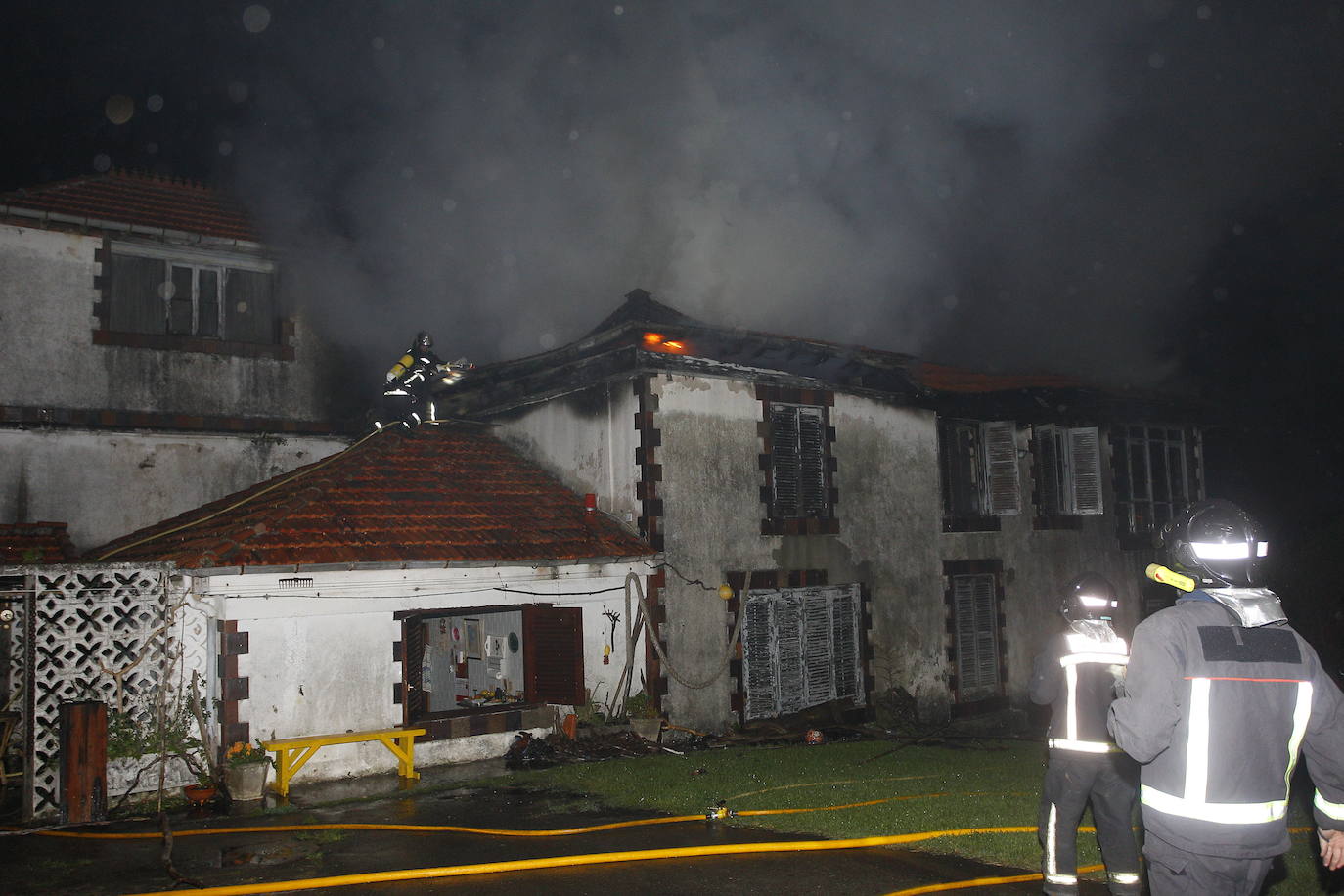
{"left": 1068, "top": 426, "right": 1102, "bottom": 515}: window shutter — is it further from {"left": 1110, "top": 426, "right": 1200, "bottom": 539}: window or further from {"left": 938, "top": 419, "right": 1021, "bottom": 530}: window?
{"left": 1110, "top": 426, "right": 1200, "bottom": 539}: window

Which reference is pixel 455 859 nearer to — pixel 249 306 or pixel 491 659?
pixel 491 659

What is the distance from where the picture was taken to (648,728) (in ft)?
37.4

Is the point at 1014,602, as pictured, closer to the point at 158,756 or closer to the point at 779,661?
the point at 779,661

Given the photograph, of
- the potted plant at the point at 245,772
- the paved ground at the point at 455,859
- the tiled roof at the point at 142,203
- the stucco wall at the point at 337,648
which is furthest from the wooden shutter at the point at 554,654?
the tiled roof at the point at 142,203

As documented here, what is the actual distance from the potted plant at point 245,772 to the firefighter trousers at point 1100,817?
7188 millimetres

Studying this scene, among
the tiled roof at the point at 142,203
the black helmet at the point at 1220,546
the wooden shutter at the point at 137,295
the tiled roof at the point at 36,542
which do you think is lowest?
the black helmet at the point at 1220,546

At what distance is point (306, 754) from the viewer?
9.40m

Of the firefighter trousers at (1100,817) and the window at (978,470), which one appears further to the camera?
the window at (978,470)

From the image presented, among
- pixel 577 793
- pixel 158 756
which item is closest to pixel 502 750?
pixel 577 793

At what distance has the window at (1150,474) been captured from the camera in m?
17.4

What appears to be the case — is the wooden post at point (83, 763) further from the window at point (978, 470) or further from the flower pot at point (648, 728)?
the window at point (978, 470)

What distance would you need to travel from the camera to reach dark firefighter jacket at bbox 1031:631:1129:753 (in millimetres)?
5188

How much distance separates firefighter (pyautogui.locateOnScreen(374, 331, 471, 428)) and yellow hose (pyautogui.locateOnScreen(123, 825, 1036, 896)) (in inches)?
318

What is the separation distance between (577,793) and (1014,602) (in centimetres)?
983
